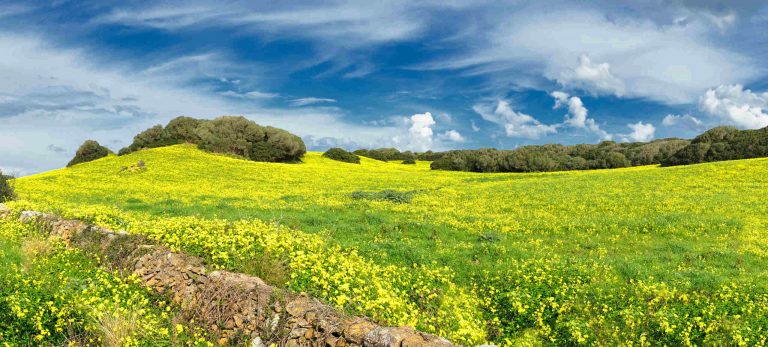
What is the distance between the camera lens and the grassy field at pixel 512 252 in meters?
10.5

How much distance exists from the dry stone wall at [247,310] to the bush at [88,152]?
229ft

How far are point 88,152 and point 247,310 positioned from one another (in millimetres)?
76720

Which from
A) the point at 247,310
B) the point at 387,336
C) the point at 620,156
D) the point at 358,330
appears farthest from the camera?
the point at 620,156

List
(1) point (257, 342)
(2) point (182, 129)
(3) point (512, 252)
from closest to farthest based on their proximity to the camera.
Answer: (1) point (257, 342) → (3) point (512, 252) → (2) point (182, 129)

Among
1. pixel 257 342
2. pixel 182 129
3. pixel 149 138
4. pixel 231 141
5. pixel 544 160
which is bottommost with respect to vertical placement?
pixel 257 342

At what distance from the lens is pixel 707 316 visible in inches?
430

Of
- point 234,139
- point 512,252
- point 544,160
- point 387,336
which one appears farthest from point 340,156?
point 387,336

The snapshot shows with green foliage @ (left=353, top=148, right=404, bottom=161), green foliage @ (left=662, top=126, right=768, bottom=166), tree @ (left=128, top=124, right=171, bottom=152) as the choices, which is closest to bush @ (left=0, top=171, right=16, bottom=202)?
tree @ (left=128, top=124, right=171, bottom=152)

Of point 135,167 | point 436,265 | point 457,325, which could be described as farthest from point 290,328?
point 135,167

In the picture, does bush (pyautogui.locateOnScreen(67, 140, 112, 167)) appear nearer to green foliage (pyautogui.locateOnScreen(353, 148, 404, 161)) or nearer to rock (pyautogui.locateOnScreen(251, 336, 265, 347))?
green foliage (pyautogui.locateOnScreen(353, 148, 404, 161))

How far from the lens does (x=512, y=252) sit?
1672 centimetres

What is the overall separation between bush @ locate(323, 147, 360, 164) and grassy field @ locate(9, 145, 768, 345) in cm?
4524

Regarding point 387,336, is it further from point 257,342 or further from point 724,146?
point 724,146

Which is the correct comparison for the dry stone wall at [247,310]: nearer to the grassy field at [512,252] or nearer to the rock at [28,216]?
the grassy field at [512,252]
